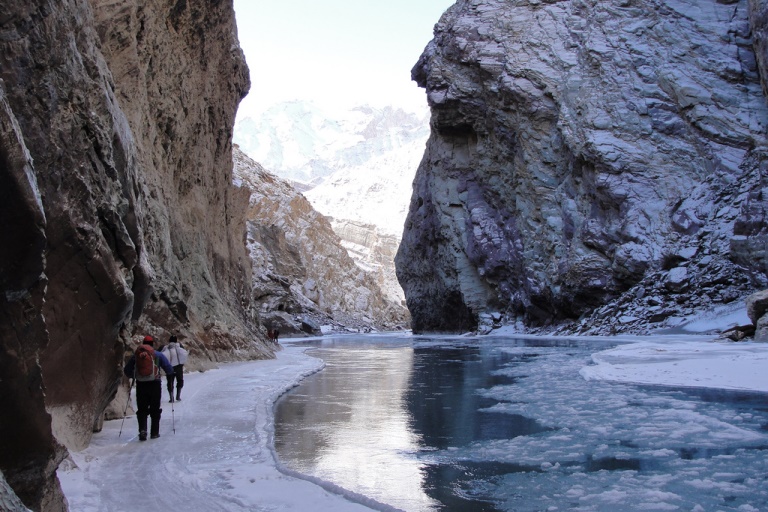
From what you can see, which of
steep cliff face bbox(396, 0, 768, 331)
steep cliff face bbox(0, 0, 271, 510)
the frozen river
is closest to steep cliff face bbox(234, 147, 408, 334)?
steep cliff face bbox(396, 0, 768, 331)

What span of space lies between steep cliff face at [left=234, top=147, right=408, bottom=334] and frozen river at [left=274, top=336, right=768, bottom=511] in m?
56.1

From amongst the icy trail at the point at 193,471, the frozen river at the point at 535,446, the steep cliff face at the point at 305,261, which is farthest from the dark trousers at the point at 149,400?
the steep cliff face at the point at 305,261

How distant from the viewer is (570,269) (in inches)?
1661

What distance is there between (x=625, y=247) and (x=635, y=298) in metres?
3.56

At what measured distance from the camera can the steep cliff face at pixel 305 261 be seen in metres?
80.2

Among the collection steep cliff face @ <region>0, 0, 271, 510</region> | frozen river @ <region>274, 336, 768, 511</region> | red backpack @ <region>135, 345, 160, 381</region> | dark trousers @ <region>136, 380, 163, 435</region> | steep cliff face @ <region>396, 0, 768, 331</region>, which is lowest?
frozen river @ <region>274, 336, 768, 511</region>

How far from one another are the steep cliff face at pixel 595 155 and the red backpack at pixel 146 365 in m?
30.2

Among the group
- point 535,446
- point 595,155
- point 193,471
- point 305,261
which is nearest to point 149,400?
point 193,471

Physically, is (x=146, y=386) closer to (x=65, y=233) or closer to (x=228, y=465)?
(x=228, y=465)

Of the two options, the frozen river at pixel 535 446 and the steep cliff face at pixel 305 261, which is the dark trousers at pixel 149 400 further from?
the steep cliff face at pixel 305 261

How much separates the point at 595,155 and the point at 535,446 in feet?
121

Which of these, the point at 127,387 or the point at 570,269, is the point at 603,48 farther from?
the point at 127,387

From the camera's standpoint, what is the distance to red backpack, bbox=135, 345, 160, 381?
8195 millimetres

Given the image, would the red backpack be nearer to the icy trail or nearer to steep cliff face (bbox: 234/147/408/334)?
the icy trail
